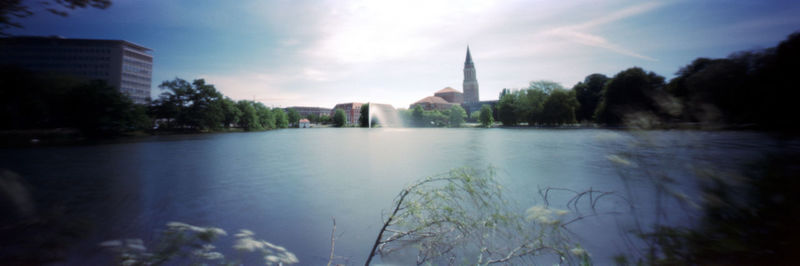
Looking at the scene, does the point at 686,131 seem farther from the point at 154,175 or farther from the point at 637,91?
the point at 154,175

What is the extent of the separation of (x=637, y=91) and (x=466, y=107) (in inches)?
3711

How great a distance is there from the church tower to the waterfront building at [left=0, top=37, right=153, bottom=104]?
91512 millimetres

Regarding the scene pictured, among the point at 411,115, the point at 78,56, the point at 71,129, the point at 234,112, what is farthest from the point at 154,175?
the point at 411,115

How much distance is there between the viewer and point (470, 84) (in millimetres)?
93062

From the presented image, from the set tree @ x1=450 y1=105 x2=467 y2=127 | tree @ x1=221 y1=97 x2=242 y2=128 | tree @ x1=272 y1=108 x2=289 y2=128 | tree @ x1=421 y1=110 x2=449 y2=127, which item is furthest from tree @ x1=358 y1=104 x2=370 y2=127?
tree @ x1=221 y1=97 x2=242 y2=128

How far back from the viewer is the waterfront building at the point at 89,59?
1.82 metres

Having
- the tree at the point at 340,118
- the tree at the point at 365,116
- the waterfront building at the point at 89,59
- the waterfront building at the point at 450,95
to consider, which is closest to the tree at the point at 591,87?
the waterfront building at the point at 89,59

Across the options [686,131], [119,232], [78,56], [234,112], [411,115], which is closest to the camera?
[686,131]

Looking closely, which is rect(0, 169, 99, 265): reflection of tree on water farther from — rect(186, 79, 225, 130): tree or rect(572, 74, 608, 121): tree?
rect(186, 79, 225, 130): tree

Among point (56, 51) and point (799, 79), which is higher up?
point (56, 51)

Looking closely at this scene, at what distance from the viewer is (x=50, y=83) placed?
6.82 ft

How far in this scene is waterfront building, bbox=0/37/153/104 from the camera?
1.82m

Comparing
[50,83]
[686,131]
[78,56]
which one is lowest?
[686,131]

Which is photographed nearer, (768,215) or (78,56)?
(768,215)
